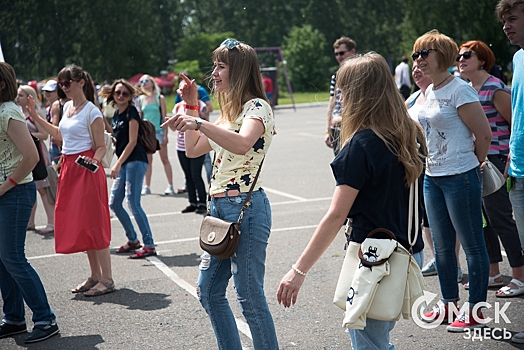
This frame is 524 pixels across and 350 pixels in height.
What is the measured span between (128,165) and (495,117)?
12.5 ft

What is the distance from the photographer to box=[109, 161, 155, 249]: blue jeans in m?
6.99

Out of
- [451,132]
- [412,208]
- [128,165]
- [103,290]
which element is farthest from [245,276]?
[128,165]

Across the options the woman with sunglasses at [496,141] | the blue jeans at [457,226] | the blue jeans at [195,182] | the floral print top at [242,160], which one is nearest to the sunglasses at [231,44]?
the floral print top at [242,160]

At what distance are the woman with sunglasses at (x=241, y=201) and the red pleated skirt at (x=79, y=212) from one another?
233 centimetres

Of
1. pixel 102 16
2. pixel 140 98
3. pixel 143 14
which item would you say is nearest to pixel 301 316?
pixel 140 98

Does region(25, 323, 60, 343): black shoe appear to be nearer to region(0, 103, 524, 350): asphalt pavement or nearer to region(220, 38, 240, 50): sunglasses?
region(0, 103, 524, 350): asphalt pavement

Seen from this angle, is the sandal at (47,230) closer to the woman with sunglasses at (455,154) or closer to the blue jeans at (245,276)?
the blue jeans at (245,276)

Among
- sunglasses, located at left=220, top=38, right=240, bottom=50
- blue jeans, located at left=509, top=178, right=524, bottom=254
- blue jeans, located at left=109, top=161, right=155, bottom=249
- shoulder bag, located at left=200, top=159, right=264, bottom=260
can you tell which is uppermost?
sunglasses, located at left=220, top=38, right=240, bottom=50

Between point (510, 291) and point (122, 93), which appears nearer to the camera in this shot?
point (510, 291)

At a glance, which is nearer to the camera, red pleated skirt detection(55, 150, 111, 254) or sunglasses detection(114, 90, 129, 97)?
red pleated skirt detection(55, 150, 111, 254)

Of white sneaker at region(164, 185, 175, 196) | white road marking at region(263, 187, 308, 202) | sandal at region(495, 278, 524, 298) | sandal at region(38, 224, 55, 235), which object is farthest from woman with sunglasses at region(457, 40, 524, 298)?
white sneaker at region(164, 185, 175, 196)

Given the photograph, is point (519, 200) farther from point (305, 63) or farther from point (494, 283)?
point (305, 63)

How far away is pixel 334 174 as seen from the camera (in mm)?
3023

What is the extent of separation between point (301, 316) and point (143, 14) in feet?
153
